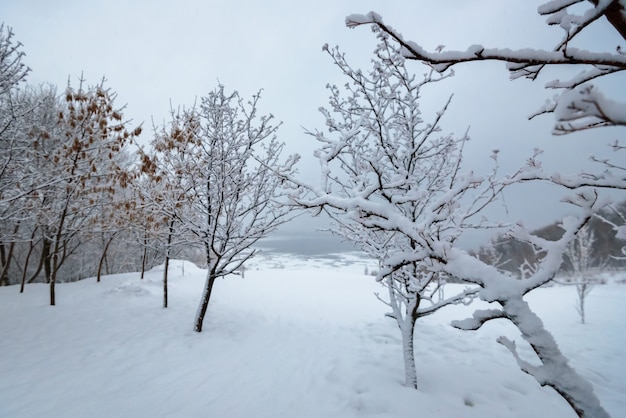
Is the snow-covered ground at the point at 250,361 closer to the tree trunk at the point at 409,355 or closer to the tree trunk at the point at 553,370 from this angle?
the tree trunk at the point at 409,355

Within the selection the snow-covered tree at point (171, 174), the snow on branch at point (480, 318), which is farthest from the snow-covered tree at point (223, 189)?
the snow on branch at point (480, 318)

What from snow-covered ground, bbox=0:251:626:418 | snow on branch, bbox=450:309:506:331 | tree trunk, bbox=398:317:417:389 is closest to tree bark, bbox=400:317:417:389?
tree trunk, bbox=398:317:417:389

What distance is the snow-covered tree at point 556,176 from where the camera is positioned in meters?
1.07

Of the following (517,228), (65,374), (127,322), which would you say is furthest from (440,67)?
(127,322)

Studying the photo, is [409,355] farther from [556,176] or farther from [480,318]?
[556,176]

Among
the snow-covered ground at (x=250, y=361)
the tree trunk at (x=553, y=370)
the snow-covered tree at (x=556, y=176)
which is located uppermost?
the snow-covered tree at (x=556, y=176)

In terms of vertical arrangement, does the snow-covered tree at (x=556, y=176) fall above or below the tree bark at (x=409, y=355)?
above

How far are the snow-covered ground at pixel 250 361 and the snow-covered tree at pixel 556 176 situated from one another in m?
2.79

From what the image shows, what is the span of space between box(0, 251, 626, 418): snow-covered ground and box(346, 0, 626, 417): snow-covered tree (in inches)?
110

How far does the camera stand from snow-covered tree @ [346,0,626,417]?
42.1 inches

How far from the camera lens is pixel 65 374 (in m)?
4.46

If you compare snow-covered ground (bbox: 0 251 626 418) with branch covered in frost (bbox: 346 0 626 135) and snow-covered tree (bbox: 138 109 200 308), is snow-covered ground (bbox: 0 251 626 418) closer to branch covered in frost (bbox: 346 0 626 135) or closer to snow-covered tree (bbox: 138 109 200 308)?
snow-covered tree (bbox: 138 109 200 308)

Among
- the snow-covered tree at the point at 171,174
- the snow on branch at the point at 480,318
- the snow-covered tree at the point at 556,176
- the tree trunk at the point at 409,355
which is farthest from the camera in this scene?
the snow-covered tree at the point at 171,174

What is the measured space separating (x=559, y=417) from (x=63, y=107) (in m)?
18.8
